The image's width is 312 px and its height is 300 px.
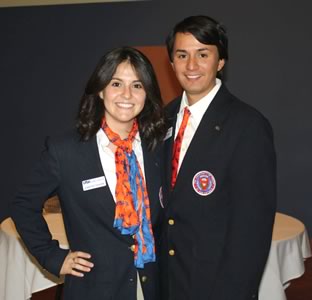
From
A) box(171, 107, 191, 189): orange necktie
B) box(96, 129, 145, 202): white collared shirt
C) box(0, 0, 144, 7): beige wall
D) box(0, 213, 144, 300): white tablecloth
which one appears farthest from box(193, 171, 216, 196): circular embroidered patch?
box(0, 0, 144, 7): beige wall

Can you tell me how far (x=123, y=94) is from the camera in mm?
1828

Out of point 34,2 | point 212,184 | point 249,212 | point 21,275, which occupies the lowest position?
point 21,275

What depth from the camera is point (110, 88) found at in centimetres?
184

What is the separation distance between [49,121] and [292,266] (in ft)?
11.5

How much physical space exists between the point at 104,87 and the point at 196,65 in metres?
0.38

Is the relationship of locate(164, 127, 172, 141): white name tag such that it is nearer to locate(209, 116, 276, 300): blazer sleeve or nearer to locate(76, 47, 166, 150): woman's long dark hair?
locate(76, 47, 166, 150): woman's long dark hair

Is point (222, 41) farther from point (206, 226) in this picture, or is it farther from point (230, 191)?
point (206, 226)

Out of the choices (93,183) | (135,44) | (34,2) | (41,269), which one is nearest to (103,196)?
(93,183)

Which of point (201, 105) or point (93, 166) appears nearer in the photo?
point (93, 166)

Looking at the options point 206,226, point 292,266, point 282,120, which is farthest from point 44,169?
point 282,120

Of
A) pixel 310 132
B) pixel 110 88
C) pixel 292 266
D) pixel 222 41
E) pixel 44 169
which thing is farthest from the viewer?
pixel 310 132

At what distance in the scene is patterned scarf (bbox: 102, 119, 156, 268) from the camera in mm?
1752

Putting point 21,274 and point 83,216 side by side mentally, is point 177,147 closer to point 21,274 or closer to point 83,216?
point 83,216

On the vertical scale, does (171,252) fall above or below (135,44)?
below
